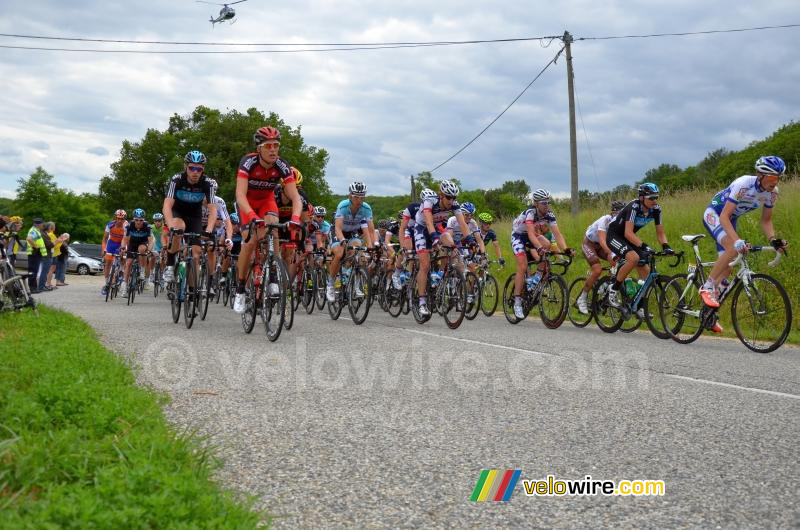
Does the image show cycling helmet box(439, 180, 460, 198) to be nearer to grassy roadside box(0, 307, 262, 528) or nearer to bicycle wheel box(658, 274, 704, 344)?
bicycle wheel box(658, 274, 704, 344)

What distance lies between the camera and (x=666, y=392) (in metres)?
5.66

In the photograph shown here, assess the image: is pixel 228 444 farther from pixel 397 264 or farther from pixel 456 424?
pixel 397 264

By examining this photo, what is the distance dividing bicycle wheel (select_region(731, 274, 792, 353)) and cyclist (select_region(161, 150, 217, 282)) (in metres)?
6.77

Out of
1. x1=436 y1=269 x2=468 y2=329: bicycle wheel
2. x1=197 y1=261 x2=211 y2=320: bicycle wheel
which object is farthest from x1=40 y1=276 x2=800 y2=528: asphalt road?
x1=436 y1=269 x2=468 y2=329: bicycle wheel

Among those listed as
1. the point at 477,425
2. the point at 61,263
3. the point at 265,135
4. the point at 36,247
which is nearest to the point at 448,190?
the point at 265,135

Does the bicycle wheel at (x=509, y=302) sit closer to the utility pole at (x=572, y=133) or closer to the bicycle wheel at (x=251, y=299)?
the bicycle wheel at (x=251, y=299)

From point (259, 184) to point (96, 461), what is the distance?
6560mm

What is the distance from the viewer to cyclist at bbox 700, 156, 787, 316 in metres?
8.84

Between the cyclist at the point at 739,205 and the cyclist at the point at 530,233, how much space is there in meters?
3.15

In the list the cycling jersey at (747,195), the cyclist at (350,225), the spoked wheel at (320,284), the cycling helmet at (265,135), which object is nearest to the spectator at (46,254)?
the spoked wheel at (320,284)

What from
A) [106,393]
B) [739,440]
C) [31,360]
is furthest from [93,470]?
[739,440]

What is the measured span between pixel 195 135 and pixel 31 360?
189ft

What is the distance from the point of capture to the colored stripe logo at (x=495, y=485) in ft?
10.3

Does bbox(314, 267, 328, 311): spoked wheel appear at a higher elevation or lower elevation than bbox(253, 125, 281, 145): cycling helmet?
lower
